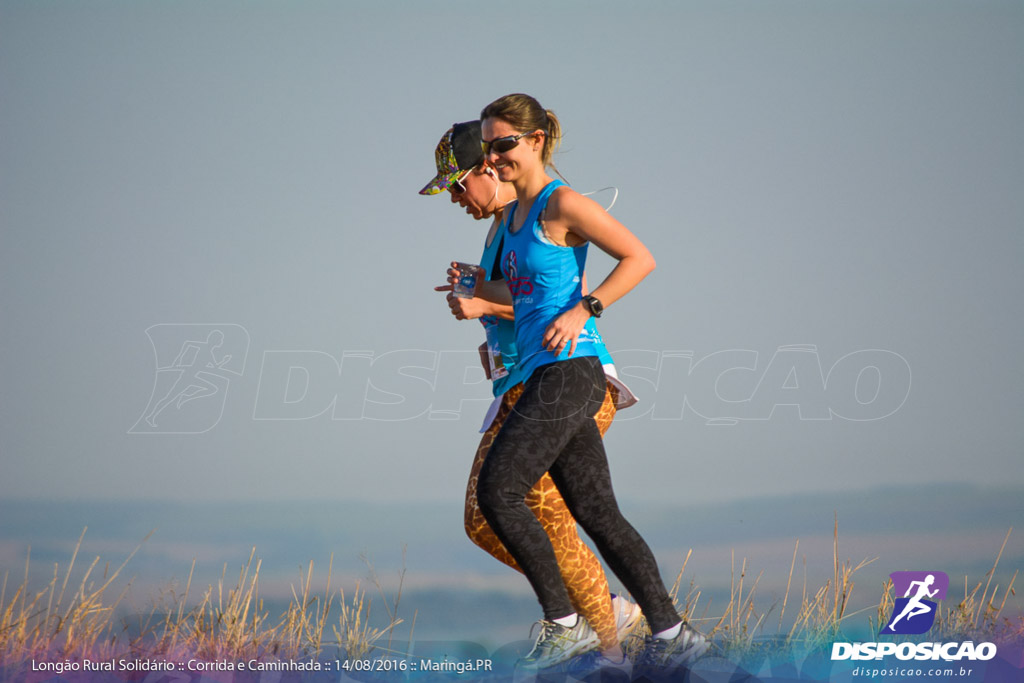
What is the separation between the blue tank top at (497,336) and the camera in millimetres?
3951

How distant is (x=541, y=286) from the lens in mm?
3439

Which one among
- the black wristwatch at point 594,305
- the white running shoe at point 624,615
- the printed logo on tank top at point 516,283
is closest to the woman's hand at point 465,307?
the printed logo on tank top at point 516,283

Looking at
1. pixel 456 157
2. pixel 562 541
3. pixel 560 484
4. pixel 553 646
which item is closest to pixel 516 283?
pixel 560 484

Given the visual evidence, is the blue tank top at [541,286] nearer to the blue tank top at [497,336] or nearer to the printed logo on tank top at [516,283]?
the printed logo on tank top at [516,283]

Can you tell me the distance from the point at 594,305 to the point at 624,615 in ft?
4.62

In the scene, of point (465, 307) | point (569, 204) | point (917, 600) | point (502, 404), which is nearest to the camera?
point (569, 204)

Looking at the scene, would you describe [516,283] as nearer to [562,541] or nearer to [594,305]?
[594,305]

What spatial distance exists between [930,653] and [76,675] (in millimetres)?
3568

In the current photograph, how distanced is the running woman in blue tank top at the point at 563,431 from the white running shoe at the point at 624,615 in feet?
1.49

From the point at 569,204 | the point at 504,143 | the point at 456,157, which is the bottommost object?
the point at 569,204

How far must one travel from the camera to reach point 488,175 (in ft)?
13.6

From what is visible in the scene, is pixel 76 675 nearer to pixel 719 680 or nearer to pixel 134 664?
pixel 134 664

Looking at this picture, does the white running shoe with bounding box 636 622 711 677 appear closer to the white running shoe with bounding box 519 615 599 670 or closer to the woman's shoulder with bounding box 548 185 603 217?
the white running shoe with bounding box 519 615 599 670

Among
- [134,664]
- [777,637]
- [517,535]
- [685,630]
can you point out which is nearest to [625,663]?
[685,630]
